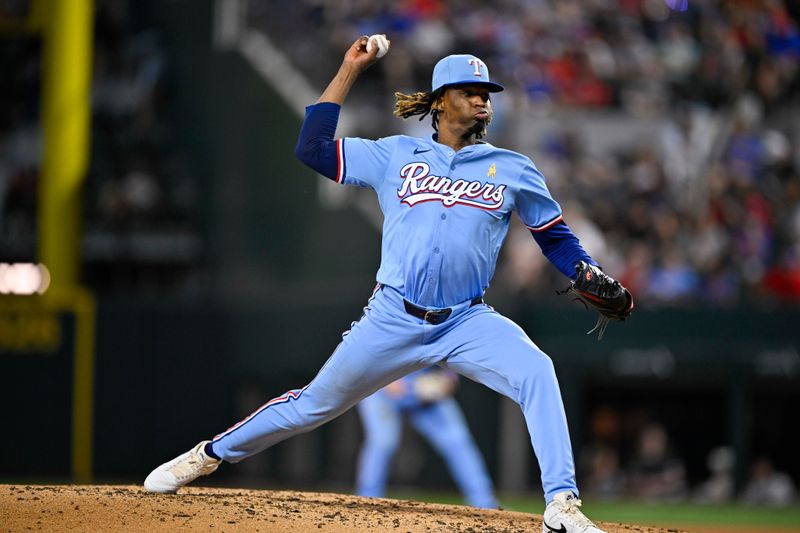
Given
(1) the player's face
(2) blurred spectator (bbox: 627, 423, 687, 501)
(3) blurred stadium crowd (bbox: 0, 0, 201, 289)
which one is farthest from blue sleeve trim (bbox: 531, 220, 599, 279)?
(3) blurred stadium crowd (bbox: 0, 0, 201, 289)

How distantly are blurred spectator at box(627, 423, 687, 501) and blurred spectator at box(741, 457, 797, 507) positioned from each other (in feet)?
2.15

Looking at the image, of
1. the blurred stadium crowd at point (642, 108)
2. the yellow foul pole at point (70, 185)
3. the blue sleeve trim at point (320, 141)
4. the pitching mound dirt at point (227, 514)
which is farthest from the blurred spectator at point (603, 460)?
the blue sleeve trim at point (320, 141)

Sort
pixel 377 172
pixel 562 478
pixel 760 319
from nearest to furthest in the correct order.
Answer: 1. pixel 562 478
2. pixel 377 172
3. pixel 760 319

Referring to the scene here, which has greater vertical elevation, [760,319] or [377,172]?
[377,172]

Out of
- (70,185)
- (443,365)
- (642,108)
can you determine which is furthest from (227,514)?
(642,108)

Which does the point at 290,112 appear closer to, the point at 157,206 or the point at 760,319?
the point at 157,206

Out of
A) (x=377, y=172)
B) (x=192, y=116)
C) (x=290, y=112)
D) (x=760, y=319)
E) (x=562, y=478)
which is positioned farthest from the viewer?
(x=192, y=116)

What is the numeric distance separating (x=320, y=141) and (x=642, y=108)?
374 inches

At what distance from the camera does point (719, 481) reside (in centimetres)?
1270

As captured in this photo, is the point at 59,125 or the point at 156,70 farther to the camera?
the point at 156,70

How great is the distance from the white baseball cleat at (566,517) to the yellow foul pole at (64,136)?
981 centimetres

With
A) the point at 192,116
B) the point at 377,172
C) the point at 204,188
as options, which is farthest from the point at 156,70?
the point at 377,172

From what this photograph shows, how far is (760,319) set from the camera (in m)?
12.4

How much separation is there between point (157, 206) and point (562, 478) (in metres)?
10.3
